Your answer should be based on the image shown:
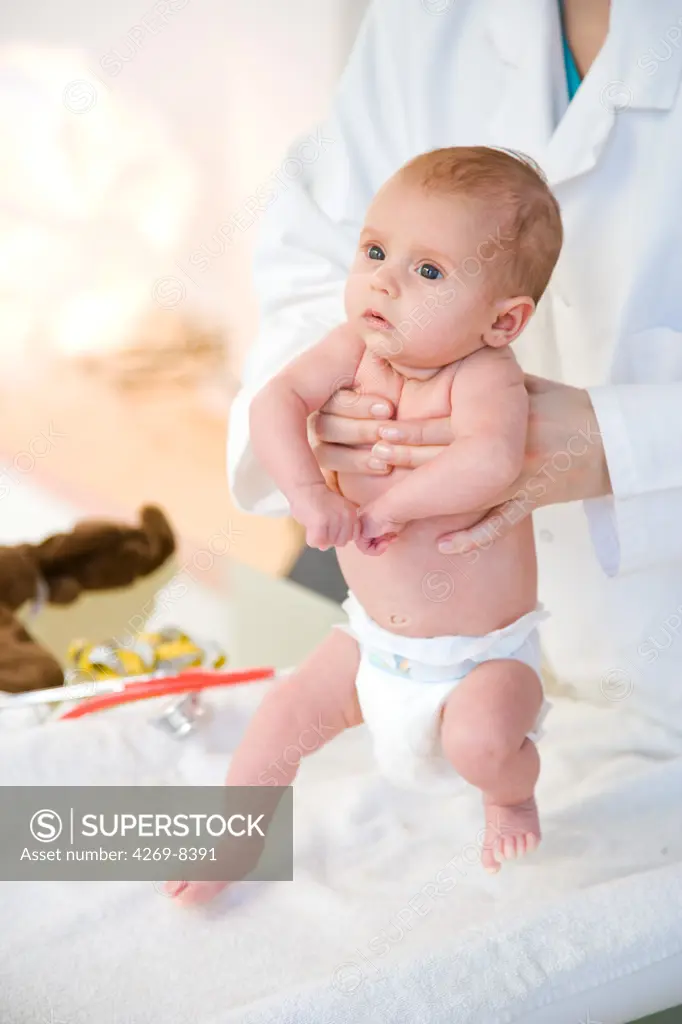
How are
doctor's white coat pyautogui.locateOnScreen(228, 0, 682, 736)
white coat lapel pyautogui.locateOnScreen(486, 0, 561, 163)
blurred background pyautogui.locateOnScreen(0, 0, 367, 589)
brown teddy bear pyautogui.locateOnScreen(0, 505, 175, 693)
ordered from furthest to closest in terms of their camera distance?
blurred background pyautogui.locateOnScreen(0, 0, 367, 589), brown teddy bear pyautogui.locateOnScreen(0, 505, 175, 693), white coat lapel pyautogui.locateOnScreen(486, 0, 561, 163), doctor's white coat pyautogui.locateOnScreen(228, 0, 682, 736)

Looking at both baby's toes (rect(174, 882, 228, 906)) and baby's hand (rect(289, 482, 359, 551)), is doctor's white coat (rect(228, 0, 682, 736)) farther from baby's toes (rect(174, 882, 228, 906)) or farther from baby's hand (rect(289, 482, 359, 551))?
baby's toes (rect(174, 882, 228, 906))

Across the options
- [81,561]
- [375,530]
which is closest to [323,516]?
[375,530]

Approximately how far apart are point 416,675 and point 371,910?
22 centimetres

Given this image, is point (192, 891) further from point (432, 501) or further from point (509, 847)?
point (432, 501)

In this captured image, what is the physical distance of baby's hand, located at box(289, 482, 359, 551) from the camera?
814 millimetres

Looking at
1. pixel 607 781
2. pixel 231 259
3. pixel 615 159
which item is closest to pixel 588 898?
pixel 607 781

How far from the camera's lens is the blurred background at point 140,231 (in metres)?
2.83

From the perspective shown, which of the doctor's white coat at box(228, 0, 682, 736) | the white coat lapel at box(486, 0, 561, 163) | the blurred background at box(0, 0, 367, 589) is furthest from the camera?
the blurred background at box(0, 0, 367, 589)

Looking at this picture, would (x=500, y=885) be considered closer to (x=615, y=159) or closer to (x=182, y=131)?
(x=615, y=159)

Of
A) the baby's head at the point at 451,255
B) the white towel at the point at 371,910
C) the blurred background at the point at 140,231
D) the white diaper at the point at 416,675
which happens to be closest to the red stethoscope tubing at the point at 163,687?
the white towel at the point at 371,910

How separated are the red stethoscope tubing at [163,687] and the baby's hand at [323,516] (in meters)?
0.48

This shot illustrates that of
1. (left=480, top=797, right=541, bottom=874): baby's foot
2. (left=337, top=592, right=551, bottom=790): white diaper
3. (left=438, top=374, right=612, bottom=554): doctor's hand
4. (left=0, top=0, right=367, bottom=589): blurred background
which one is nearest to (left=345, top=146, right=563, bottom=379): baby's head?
(left=438, top=374, right=612, bottom=554): doctor's hand

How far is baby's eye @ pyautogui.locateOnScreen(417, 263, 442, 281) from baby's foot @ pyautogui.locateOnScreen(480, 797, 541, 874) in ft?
1.50

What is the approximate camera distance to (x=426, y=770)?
3.20ft
